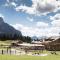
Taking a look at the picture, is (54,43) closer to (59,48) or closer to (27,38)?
(59,48)

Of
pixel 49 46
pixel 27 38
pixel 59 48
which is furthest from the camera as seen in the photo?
pixel 27 38

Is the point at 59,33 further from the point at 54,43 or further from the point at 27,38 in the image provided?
the point at 27,38

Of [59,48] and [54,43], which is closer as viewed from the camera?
[59,48]

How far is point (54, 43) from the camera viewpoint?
72.6 meters

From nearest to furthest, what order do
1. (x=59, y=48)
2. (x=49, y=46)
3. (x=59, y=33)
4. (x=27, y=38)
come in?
(x=59, y=48)
(x=49, y=46)
(x=59, y=33)
(x=27, y=38)

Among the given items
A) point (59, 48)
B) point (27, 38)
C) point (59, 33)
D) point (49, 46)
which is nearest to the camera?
point (59, 48)

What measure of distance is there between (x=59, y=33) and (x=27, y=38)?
3829cm

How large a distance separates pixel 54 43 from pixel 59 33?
21447 millimetres

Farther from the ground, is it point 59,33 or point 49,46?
point 59,33

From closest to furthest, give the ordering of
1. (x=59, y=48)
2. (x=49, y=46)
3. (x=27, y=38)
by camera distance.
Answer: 1. (x=59, y=48)
2. (x=49, y=46)
3. (x=27, y=38)

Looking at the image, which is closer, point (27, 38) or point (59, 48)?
point (59, 48)

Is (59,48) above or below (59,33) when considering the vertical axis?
below

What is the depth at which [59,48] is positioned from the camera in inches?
2608

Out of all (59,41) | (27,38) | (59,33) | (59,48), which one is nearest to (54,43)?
(59,41)
